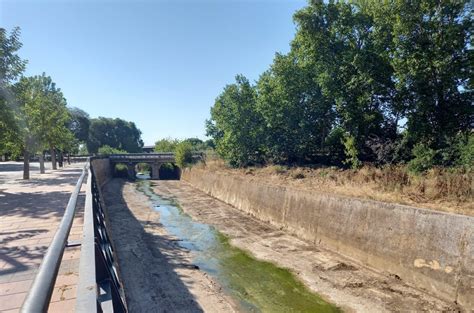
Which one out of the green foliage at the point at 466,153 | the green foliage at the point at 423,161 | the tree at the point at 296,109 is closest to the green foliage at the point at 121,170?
the tree at the point at 296,109

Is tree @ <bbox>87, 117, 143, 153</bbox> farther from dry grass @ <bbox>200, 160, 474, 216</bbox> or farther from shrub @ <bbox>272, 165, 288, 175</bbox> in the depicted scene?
dry grass @ <bbox>200, 160, 474, 216</bbox>

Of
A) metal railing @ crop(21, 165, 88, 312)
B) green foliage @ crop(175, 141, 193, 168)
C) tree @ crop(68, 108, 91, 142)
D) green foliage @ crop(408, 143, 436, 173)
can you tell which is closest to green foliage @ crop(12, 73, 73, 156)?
green foliage @ crop(175, 141, 193, 168)

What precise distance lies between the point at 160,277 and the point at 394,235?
7.29 meters

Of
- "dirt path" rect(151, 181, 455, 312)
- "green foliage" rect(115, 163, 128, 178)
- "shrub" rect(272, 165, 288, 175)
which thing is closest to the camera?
"dirt path" rect(151, 181, 455, 312)

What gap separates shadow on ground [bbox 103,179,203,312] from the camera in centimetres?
771

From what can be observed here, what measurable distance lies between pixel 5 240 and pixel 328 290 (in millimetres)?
7995

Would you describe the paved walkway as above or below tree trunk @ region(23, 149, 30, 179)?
below

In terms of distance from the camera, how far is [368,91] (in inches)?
675

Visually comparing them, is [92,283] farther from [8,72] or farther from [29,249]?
[8,72]

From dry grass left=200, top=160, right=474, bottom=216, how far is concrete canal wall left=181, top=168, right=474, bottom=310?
0.74 metres

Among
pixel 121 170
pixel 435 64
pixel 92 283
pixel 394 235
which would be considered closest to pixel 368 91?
pixel 435 64

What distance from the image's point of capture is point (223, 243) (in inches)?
519

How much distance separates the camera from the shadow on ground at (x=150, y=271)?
7.71 meters

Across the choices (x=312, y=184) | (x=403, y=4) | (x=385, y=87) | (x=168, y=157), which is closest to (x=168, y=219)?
(x=312, y=184)
